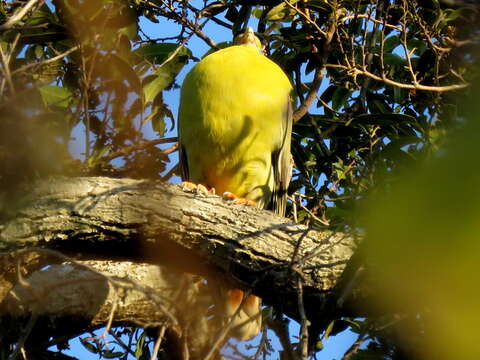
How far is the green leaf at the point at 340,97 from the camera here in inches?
135

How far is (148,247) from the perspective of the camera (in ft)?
8.21

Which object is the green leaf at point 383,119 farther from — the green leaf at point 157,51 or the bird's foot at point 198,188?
the green leaf at point 157,51

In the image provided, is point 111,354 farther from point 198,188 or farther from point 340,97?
point 340,97

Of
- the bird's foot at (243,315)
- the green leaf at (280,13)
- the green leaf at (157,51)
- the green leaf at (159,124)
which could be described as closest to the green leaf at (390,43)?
the green leaf at (280,13)

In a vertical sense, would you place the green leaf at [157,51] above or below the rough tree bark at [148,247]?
above

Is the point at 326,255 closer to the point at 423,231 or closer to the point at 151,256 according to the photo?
the point at 151,256

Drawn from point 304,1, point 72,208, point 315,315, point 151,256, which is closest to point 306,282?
point 315,315

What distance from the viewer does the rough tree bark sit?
234 cm

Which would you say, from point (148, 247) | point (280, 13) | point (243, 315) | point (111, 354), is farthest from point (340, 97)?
point (111, 354)

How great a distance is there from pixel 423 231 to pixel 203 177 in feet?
10.5

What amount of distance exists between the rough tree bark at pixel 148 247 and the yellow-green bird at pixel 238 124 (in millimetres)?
944

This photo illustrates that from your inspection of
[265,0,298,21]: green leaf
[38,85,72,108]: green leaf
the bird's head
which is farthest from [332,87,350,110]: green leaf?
[38,85,72,108]: green leaf

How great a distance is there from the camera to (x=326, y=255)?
2.45 metres

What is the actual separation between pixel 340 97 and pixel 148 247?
1547 millimetres
